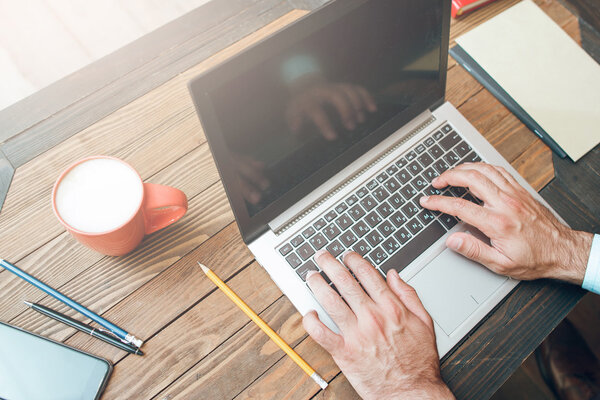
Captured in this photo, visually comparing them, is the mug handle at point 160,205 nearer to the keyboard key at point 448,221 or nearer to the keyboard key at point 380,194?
the keyboard key at point 380,194

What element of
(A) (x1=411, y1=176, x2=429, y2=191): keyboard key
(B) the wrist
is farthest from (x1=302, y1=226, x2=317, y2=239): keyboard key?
(B) the wrist

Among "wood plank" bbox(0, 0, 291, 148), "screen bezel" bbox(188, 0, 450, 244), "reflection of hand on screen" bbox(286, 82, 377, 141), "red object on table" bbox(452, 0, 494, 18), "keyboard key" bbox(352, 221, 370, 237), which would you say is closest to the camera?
"screen bezel" bbox(188, 0, 450, 244)

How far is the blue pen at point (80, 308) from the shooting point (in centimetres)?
66

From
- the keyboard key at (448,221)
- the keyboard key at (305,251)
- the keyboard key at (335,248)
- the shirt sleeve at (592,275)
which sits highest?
the keyboard key at (305,251)

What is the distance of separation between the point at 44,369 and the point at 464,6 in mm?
1035

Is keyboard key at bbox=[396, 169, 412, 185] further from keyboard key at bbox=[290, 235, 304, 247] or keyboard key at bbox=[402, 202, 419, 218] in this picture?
keyboard key at bbox=[290, 235, 304, 247]

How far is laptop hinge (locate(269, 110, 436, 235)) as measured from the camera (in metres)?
0.69

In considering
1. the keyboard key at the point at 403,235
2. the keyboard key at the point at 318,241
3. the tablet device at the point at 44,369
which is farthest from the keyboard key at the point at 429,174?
the tablet device at the point at 44,369

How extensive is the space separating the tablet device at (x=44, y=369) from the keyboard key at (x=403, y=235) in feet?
1.62

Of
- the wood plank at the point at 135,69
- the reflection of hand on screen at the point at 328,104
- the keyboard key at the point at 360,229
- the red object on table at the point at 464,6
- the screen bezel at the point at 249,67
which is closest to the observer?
the screen bezel at the point at 249,67

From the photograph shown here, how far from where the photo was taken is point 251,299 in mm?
704

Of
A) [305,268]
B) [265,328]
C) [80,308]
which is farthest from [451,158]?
[80,308]

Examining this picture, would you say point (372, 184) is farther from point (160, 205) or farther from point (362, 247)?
point (160, 205)

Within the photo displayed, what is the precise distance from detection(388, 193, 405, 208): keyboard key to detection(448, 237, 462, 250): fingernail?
100 mm
